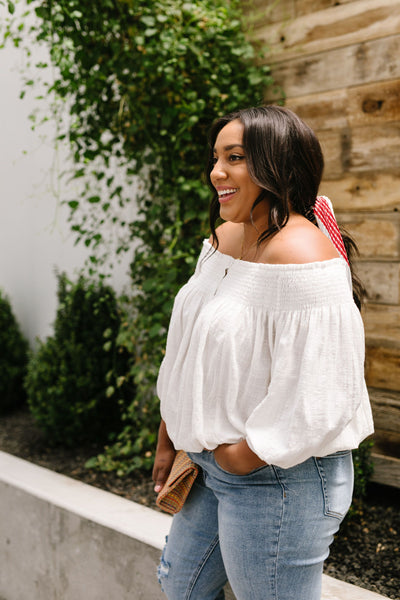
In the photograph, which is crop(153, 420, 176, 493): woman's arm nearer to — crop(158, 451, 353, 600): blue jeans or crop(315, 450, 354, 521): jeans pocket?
crop(158, 451, 353, 600): blue jeans

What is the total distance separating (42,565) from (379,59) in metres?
2.57

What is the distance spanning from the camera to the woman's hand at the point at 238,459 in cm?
131

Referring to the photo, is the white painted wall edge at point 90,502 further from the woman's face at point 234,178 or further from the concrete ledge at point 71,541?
the woman's face at point 234,178

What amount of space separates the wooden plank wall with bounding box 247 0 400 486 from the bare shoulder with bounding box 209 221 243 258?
118 cm

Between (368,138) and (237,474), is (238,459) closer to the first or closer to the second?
(237,474)

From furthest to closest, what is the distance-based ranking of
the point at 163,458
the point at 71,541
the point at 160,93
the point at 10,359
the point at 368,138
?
the point at 10,359 → the point at 160,93 → the point at 368,138 → the point at 71,541 → the point at 163,458

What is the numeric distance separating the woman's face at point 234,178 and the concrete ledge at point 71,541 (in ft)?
4.00

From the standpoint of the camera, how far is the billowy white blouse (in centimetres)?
122

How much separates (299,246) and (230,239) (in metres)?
0.36

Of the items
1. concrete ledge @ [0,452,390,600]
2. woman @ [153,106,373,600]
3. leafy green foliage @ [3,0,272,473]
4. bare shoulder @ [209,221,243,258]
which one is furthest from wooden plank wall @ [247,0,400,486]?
woman @ [153,106,373,600]

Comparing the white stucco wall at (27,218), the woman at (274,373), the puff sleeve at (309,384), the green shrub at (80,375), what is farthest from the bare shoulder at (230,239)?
the white stucco wall at (27,218)

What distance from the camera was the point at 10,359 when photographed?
15.5 ft

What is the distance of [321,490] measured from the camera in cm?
134

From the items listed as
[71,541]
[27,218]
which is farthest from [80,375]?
[27,218]
